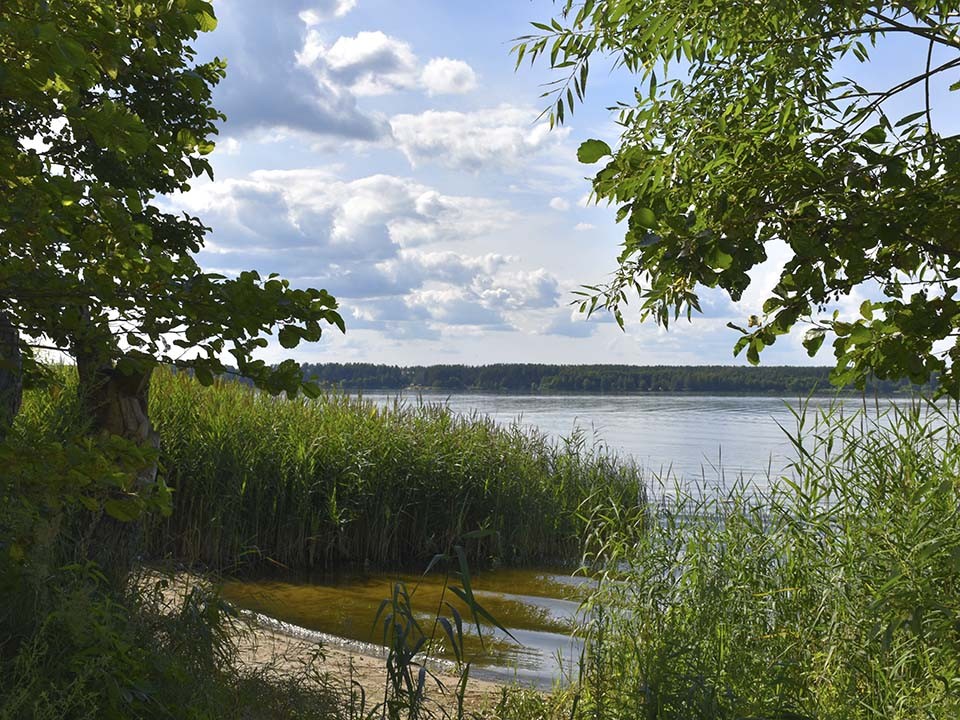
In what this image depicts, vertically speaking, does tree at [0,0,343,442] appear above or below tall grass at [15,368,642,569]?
above

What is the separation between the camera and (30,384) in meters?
5.55

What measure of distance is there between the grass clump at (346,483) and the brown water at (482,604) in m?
0.53

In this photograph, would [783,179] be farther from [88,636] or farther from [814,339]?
[88,636]

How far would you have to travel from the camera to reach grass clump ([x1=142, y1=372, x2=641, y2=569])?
1034cm

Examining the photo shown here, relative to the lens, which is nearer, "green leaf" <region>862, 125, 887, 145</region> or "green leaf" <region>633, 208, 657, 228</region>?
"green leaf" <region>633, 208, 657, 228</region>

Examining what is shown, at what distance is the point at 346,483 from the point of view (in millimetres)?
11375

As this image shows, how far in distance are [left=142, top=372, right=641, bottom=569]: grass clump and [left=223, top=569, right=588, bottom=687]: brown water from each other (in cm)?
53

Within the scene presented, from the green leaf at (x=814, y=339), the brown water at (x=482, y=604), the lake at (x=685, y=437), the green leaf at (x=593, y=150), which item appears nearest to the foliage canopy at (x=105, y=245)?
the green leaf at (x=593, y=150)

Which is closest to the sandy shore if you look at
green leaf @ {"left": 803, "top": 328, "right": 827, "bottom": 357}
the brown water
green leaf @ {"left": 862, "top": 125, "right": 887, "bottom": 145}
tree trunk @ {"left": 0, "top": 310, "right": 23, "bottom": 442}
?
the brown water

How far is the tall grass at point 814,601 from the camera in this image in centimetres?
460

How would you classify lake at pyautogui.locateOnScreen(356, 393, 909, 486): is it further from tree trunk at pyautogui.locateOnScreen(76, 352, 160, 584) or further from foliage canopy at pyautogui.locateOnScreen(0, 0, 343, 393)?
foliage canopy at pyautogui.locateOnScreen(0, 0, 343, 393)

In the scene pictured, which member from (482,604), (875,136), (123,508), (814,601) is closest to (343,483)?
(482,604)

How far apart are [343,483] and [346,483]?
113 mm

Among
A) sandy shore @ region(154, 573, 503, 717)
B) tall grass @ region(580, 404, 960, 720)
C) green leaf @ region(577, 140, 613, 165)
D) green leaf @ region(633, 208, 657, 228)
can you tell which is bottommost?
sandy shore @ region(154, 573, 503, 717)
